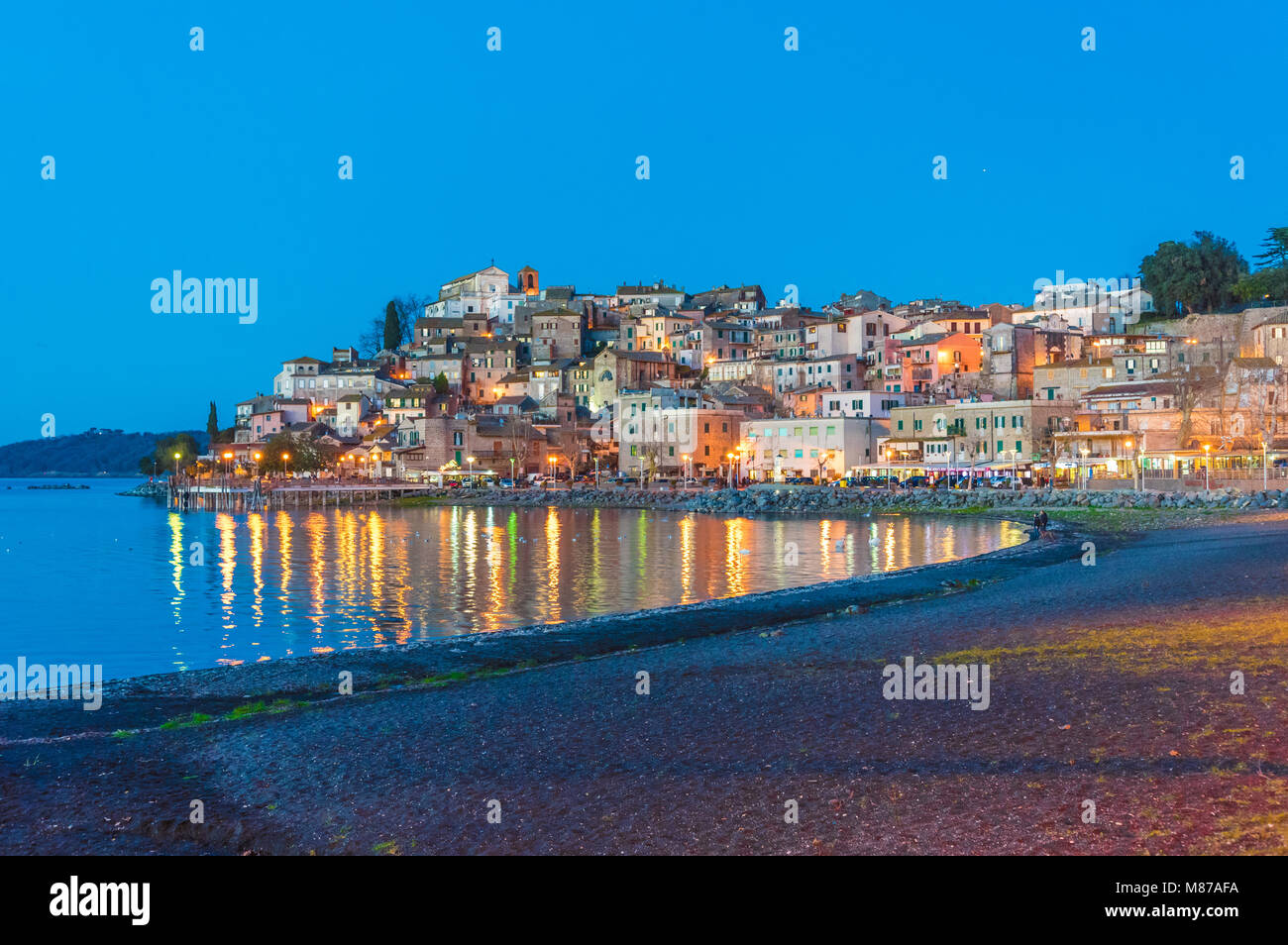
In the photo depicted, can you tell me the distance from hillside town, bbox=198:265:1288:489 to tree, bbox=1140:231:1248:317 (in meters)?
3.24

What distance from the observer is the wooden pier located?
101m

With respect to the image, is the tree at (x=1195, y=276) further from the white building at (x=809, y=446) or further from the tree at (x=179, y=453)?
the tree at (x=179, y=453)

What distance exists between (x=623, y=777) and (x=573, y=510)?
75378mm

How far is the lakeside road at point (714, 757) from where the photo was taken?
7.96 metres

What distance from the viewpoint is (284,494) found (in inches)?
4210

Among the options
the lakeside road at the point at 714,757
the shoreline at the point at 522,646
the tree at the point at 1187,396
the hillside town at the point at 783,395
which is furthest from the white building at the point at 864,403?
the lakeside road at the point at 714,757

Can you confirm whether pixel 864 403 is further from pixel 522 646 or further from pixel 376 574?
pixel 522 646

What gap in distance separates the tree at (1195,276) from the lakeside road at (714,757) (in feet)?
270

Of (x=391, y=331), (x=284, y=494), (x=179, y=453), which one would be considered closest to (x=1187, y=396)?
(x=284, y=494)

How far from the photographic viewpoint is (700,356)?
383ft

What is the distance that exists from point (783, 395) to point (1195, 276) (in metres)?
37.2

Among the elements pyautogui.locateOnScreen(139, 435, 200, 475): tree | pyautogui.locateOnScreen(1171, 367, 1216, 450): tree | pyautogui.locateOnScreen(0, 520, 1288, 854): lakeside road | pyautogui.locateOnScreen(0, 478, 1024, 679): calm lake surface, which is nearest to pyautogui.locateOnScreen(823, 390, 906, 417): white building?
pyautogui.locateOnScreen(0, 478, 1024, 679): calm lake surface

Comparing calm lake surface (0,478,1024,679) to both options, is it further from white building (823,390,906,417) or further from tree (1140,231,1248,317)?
tree (1140,231,1248,317)
